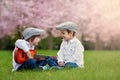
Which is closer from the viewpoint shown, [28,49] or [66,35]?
[28,49]

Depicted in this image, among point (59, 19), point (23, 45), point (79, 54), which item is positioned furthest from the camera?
point (59, 19)

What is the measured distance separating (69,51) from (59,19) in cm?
1627

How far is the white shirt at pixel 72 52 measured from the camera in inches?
324

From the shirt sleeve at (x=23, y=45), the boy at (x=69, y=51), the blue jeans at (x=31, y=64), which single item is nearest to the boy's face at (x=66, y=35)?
the boy at (x=69, y=51)

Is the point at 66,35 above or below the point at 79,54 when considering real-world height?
above

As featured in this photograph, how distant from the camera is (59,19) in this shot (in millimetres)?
24547

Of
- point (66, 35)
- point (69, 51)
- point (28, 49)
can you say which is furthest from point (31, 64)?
point (66, 35)

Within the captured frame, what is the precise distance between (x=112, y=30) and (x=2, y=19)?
1103 cm

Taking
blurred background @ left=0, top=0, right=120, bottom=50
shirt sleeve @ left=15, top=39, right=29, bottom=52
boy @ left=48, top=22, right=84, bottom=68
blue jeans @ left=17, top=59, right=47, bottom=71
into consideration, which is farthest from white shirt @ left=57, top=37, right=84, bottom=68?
blurred background @ left=0, top=0, right=120, bottom=50

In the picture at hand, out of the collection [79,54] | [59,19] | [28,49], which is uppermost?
[59,19]

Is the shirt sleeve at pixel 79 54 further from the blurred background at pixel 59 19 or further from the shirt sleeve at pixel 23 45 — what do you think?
the blurred background at pixel 59 19

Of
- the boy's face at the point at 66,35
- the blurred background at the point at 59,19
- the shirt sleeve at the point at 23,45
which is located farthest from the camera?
the blurred background at the point at 59,19

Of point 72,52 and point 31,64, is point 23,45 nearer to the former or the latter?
point 31,64

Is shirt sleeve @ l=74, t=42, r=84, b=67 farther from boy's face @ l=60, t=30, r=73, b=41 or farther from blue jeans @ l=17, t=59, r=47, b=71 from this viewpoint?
blue jeans @ l=17, t=59, r=47, b=71
